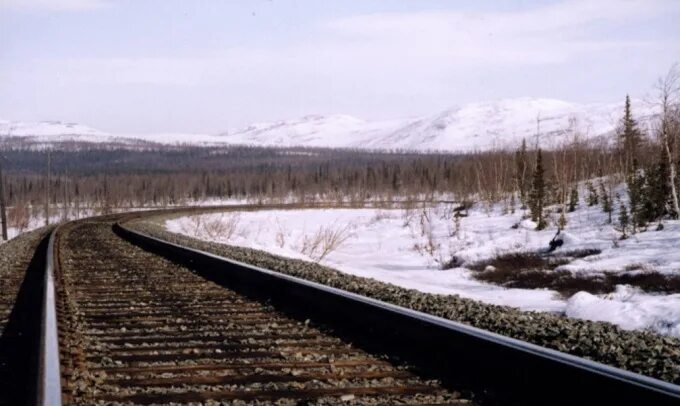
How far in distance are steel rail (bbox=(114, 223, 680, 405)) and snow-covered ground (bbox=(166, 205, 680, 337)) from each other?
5019mm

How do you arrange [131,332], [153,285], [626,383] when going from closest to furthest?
[626,383]
[131,332]
[153,285]

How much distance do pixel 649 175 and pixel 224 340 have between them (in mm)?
36264

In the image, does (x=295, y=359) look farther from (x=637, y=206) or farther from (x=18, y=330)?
(x=637, y=206)

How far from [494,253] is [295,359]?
27.4 meters

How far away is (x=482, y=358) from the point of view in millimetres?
4668

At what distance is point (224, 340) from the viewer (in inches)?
241

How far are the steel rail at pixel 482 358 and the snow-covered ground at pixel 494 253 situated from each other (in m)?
5.02

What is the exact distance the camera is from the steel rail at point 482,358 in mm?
3463

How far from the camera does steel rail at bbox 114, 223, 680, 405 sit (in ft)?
11.4

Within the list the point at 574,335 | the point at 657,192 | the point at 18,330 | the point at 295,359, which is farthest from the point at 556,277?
the point at 295,359

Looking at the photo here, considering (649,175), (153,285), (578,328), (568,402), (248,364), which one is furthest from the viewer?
(649,175)

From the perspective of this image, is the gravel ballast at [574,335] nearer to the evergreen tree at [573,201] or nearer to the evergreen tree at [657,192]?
the evergreen tree at [657,192]

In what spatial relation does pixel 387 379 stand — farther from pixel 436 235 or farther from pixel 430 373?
pixel 436 235

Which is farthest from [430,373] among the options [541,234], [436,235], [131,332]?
[436,235]
